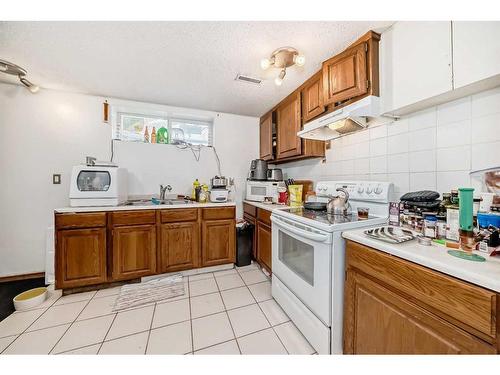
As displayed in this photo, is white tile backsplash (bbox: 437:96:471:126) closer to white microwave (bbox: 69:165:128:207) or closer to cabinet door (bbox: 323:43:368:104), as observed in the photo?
cabinet door (bbox: 323:43:368:104)

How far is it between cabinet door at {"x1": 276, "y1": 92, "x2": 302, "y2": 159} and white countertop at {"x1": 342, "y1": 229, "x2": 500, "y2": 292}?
4.85 feet

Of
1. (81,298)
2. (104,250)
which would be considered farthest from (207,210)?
(81,298)

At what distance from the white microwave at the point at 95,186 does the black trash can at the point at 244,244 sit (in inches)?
56.4

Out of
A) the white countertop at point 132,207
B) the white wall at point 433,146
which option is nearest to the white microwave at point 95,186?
the white countertop at point 132,207

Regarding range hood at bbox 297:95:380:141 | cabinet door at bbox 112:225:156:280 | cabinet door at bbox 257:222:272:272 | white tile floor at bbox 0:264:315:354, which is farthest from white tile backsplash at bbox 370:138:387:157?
cabinet door at bbox 112:225:156:280

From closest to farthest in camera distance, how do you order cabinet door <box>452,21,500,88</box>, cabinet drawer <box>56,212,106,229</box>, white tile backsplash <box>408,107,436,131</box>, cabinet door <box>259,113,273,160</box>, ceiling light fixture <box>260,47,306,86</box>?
cabinet door <box>452,21,500,88</box> → white tile backsplash <box>408,107,436,131</box> → ceiling light fixture <box>260,47,306,86</box> → cabinet drawer <box>56,212,106,229</box> → cabinet door <box>259,113,273,160</box>

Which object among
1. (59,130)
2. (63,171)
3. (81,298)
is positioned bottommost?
(81,298)

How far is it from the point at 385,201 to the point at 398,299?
2.53 ft

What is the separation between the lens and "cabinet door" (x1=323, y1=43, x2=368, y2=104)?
4.58ft

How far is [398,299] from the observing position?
0.84m

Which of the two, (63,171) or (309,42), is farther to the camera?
(63,171)

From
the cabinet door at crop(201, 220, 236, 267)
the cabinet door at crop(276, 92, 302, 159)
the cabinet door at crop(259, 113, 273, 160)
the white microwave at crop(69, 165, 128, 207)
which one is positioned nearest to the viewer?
the white microwave at crop(69, 165, 128, 207)
